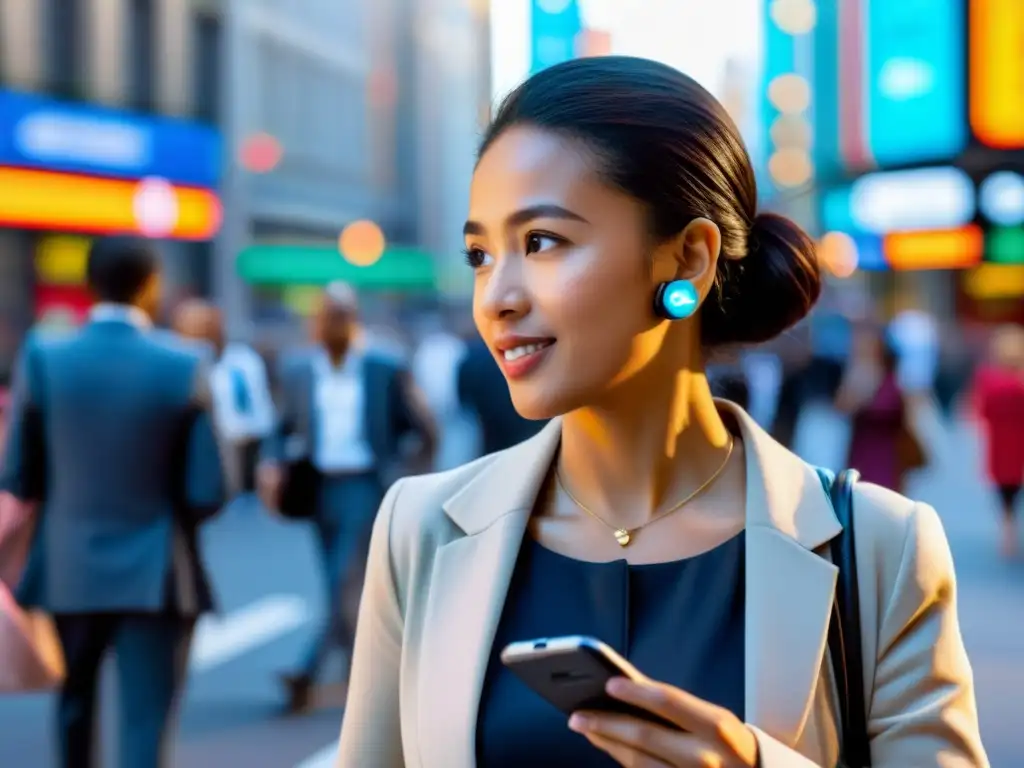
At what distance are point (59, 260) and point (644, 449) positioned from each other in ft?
76.6

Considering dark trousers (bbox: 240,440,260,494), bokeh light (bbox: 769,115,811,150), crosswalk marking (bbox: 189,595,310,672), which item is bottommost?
crosswalk marking (bbox: 189,595,310,672)

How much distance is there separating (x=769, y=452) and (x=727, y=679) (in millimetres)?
356

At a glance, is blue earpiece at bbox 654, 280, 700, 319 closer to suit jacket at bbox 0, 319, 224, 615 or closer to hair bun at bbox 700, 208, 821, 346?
hair bun at bbox 700, 208, 821, 346

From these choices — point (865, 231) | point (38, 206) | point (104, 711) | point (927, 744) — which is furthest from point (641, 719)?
point (865, 231)

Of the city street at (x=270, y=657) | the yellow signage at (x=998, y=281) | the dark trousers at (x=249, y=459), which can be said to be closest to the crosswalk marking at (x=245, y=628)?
the city street at (x=270, y=657)

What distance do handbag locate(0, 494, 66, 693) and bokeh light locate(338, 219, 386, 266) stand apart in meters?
40.0

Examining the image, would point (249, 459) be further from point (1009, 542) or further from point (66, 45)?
point (66, 45)

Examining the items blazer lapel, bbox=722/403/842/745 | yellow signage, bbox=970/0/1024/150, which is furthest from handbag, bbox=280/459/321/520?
yellow signage, bbox=970/0/1024/150

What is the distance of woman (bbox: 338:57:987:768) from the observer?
1880 millimetres

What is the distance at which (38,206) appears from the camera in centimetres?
2338

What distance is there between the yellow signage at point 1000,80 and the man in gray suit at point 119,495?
1283 inches

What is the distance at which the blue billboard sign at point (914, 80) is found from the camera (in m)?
41.0

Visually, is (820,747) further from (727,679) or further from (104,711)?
(104,711)

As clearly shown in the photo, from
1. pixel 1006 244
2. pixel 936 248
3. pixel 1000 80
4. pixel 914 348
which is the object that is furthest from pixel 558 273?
pixel 936 248
